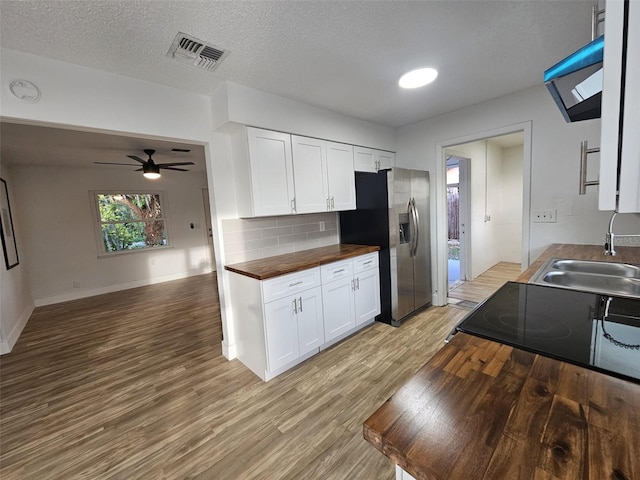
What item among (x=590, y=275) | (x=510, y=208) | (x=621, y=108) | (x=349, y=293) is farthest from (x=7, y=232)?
(x=510, y=208)

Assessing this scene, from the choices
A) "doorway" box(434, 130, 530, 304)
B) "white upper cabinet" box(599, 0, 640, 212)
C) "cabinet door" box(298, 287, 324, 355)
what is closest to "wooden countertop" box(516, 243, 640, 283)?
"white upper cabinet" box(599, 0, 640, 212)

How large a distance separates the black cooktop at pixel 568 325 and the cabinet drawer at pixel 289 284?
57.2 inches

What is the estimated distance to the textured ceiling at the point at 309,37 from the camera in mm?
1400

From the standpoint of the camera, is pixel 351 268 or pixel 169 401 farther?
pixel 351 268

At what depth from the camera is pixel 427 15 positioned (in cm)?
152

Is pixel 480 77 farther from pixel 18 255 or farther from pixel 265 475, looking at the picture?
pixel 18 255

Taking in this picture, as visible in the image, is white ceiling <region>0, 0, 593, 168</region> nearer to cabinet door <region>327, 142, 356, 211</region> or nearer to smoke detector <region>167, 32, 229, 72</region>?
smoke detector <region>167, 32, 229, 72</region>

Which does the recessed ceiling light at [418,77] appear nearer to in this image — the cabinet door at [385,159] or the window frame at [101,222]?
the cabinet door at [385,159]

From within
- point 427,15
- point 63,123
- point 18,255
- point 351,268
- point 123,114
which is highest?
point 427,15

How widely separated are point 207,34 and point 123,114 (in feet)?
3.01

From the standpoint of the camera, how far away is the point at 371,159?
3.45 metres

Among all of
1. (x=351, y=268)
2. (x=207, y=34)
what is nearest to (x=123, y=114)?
(x=207, y=34)

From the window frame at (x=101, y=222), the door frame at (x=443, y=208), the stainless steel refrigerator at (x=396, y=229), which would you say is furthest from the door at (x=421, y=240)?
the window frame at (x=101, y=222)

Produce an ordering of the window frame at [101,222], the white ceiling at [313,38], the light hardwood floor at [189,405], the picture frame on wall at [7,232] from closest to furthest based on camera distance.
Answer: the white ceiling at [313,38] < the light hardwood floor at [189,405] < the picture frame on wall at [7,232] < the window frame at [101,222]
